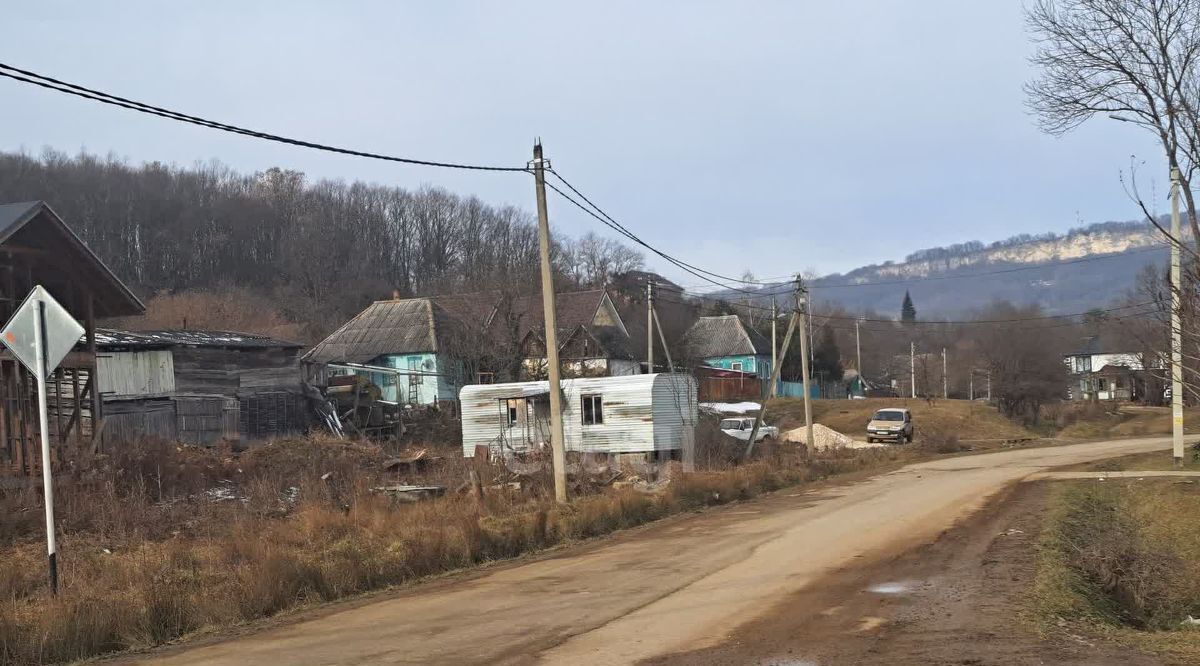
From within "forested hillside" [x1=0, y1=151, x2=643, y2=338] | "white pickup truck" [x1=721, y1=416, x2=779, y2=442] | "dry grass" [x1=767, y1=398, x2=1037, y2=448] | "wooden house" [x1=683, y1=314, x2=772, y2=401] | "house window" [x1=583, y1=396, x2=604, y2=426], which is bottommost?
"dry grass" [x1=767, y1=398, x2=1037, y2=448]

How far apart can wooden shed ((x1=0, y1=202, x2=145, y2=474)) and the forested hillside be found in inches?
2298

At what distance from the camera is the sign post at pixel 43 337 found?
10062mm

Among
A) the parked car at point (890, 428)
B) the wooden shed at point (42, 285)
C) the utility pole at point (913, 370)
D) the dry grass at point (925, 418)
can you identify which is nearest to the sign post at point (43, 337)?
the wooden shed at point (42, 285)

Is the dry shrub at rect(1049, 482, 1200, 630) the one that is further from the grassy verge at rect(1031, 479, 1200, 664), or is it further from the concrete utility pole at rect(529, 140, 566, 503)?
the concrete utility pole at rect(529, 140, 566, 503)

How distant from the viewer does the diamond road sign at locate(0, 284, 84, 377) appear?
10055mm

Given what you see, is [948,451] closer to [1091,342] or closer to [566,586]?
[566,586]

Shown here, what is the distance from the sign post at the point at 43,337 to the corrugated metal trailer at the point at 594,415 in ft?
75.4

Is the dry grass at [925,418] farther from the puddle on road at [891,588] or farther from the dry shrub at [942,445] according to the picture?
the puddle on road at [891,588]

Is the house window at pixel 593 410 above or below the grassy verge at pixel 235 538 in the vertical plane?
above

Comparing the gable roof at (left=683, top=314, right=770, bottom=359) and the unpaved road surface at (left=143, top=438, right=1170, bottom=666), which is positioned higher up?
the gable roof at (left=683, top=314, right=770, bottom=359)

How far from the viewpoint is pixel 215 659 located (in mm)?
8664

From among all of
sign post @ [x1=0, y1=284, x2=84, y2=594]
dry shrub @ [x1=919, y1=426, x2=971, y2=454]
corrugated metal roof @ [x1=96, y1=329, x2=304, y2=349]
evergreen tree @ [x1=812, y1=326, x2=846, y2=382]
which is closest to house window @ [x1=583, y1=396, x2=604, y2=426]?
corrugated metal roof @ [x1=96, y1=329, x2=304, y2=349]

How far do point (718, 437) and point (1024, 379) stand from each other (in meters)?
35.8

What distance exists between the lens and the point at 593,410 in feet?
113
